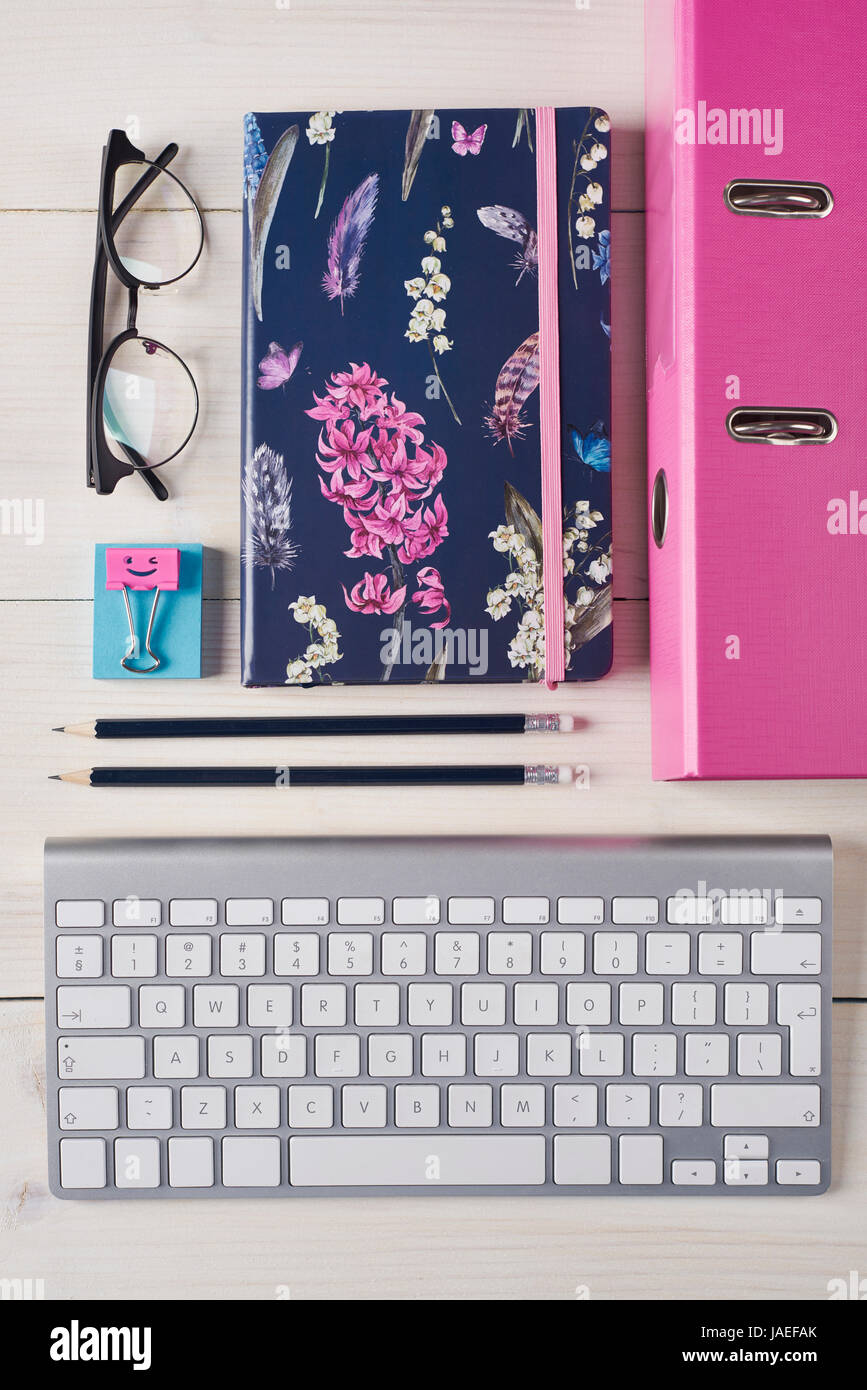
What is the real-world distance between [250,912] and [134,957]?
8 centimetres

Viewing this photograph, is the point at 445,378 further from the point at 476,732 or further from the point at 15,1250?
the point at 15,1250

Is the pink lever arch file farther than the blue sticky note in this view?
No

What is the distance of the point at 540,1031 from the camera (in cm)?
57

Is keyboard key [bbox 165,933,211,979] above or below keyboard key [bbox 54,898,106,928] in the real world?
below

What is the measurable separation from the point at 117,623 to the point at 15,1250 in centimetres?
42

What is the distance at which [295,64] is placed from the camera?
23.6 inches

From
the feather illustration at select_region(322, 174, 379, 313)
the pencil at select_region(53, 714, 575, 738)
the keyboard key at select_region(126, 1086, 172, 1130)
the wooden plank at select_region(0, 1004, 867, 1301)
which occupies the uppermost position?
the feather illustration at select_region(322, 174, 379, 313)

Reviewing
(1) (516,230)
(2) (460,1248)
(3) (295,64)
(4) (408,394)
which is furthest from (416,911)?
(3) (295,64)

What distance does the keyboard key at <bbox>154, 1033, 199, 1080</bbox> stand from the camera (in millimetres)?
570

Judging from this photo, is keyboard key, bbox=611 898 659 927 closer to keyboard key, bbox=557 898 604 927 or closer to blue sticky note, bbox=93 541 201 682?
keyboard key, bbox=557 898 604 927

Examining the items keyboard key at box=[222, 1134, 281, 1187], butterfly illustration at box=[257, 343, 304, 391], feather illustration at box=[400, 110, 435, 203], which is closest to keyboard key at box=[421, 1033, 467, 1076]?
keyboard key at box=[222, 1134, 281, 1187]

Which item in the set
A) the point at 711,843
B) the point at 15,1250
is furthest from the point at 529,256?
the point at 15,1250

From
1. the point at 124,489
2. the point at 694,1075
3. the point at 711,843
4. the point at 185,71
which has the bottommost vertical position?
the point at 694,1075

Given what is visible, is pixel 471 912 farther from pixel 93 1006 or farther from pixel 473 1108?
pixel 93 1006
